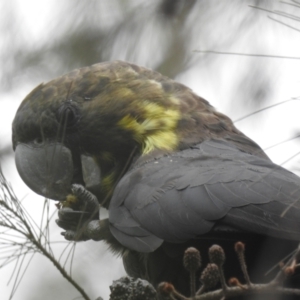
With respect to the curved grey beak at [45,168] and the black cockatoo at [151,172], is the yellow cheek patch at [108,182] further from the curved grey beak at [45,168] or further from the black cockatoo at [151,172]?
the curved grey beak at [45,168]

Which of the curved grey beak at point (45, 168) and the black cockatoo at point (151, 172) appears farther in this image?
the curved grey beak at point (45, 168)

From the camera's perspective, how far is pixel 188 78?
501 centimetres

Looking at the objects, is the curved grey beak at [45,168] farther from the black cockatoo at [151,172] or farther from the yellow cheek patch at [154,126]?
the yellow cheek patch at [154,126]

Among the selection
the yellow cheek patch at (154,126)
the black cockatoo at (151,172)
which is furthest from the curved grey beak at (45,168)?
the yellow cheek patch at (154,126)

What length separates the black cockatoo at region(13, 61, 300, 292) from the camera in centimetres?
312

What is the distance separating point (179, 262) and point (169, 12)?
2.04 metres

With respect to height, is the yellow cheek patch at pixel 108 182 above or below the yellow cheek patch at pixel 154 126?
below

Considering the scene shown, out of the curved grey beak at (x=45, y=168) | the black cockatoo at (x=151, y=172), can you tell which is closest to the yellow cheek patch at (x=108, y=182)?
the black cockatoo at (x=151, y=172)

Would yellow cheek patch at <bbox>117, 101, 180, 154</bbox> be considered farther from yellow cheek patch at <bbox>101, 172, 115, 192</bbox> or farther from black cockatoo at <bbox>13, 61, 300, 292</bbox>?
yellow cheek patch at <bbox>101, 172, 115, 192</bbox>

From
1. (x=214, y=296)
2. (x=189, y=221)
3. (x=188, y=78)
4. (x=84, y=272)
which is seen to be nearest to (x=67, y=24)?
(x=188, y=78)

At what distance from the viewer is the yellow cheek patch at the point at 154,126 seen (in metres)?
3.95

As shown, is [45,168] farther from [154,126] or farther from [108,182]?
[154,126]

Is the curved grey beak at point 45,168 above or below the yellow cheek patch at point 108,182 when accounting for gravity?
above

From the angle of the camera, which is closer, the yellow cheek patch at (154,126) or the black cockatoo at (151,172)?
the black cockatoo at (151,172)
